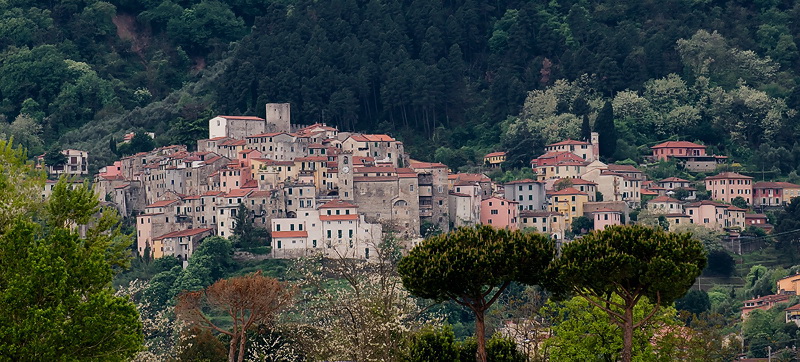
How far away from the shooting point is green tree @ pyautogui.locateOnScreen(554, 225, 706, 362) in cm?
4009

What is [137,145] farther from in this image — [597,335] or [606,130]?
[597,335]

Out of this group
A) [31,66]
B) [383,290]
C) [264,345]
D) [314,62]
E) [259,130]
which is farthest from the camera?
[31,66]

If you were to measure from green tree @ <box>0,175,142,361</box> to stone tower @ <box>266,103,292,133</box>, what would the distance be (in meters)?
72.0

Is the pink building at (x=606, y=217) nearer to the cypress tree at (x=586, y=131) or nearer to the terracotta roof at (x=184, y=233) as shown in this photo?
the cypress tree at (x=586, y=131)

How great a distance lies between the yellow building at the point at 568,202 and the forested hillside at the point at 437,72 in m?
10.0

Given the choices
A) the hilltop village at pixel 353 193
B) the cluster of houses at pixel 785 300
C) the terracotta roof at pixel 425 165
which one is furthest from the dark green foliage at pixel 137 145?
the cluster of houses at pixel 785 300

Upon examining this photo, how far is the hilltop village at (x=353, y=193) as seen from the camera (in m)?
92.8

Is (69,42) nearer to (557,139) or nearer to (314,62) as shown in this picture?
(314,62)

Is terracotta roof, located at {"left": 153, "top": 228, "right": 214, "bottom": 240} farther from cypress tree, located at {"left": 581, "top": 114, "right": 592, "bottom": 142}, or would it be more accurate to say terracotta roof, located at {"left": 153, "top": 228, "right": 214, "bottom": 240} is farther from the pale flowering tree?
cypress tree, located at {"left": 581, "top": 114, "right": 592, "bottom": 142}

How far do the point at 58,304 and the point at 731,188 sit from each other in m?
74.1

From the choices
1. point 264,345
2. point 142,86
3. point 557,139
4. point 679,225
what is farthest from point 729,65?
point 264,345

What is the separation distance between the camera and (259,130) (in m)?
107

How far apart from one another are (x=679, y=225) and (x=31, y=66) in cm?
5314

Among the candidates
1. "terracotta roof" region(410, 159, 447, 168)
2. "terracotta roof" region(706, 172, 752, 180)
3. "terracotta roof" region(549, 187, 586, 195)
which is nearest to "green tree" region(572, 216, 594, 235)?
"terracotta roof" region(549, 187, 586, 195)
